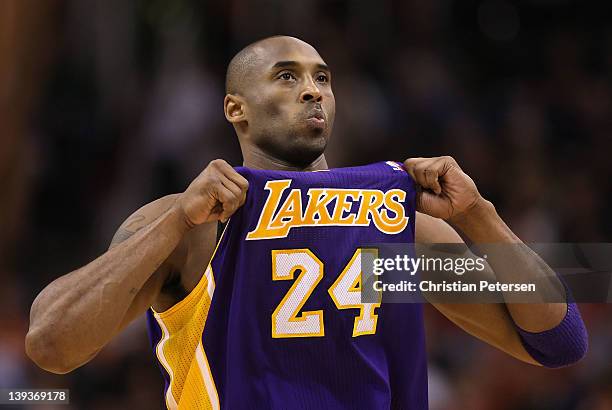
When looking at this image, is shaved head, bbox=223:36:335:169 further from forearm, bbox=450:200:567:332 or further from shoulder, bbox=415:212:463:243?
Result: forearm, bbox=450:200:567:332

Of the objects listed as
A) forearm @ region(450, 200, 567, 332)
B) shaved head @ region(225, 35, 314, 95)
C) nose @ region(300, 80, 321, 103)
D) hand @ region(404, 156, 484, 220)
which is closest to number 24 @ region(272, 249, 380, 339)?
hand @ region(404, 156, 484, 220)

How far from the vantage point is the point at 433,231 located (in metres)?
3.58

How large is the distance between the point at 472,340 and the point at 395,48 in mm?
2837

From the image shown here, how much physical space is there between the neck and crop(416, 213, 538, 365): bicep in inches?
17.6

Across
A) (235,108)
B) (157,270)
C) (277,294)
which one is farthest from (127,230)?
(235,108)

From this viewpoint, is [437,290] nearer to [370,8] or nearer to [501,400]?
[501,400]

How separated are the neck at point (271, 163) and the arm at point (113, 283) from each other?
461 mm

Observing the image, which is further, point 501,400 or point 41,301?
point 501,400

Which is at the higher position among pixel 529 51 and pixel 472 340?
pixel 529 51

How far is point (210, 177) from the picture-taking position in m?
2.96

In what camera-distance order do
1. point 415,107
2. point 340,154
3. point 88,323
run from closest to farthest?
point 88,323
point 340,154
point 415,107

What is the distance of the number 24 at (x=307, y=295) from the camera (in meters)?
3.06

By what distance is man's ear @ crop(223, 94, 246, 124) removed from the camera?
3.62m

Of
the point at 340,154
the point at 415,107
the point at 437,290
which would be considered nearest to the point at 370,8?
the point at 415,107
